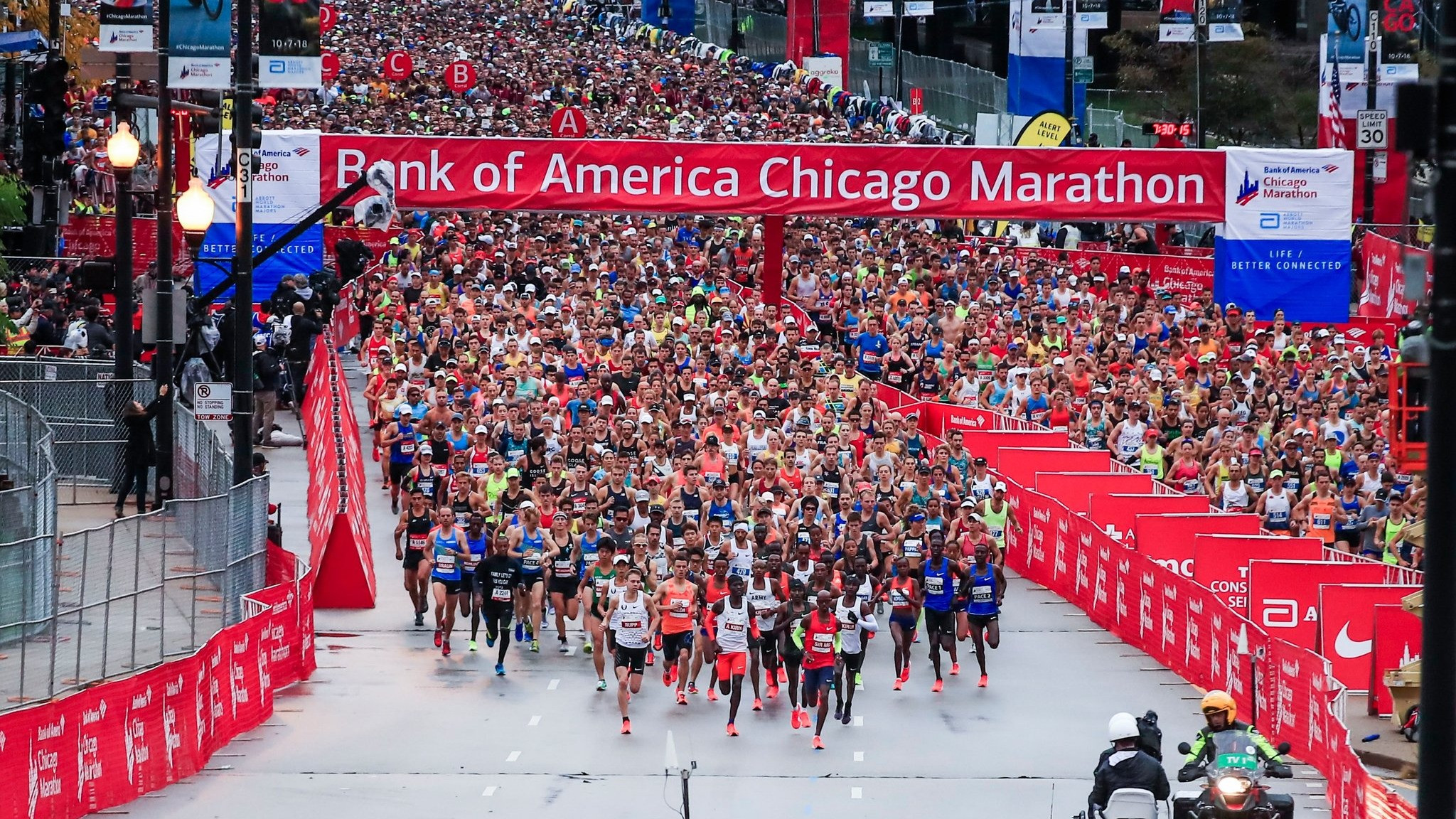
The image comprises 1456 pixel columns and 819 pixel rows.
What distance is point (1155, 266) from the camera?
3912 cm

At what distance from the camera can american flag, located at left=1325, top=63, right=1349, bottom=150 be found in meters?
37.2

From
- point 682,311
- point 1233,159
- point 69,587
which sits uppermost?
point 1233,159

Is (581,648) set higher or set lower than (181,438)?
lower

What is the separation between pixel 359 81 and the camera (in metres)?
59.6

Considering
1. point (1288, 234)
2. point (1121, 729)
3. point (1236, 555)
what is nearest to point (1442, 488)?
point (1121, 729)

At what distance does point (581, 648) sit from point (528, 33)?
57020 millimetres

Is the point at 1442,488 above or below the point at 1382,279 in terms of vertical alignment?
below

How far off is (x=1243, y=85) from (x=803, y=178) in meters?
26.0

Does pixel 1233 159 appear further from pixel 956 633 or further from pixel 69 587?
pixel 69 587

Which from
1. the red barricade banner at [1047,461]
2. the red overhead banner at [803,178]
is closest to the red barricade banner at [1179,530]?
the red barricade banner at [1047,461]

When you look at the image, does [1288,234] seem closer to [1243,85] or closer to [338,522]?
[338,522]

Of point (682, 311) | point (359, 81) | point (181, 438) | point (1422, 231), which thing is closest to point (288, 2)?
point (181, 438)

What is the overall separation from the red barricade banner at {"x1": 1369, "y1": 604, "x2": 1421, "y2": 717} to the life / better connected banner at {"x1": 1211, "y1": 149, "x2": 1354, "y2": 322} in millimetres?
13070

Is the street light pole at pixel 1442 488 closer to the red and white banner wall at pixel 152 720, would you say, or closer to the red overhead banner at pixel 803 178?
the red and white banner wall at pixel 152 720
